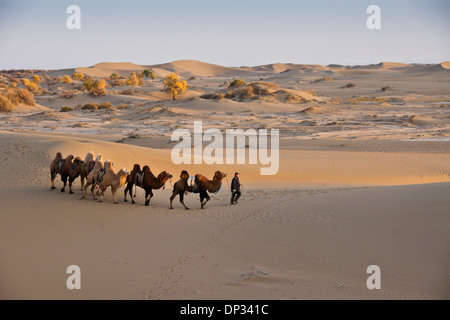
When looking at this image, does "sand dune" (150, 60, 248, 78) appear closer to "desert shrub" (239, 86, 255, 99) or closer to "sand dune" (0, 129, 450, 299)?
"desert shrub" (239, 86, 255, 99)

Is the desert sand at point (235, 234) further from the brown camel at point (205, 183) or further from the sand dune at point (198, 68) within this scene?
the sand dune at point (198, 68)

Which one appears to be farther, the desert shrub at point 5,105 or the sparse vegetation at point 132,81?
the sparse vegetation at point 132,81

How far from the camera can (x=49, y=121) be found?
126 feet

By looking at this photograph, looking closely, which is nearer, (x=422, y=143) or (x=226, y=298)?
(x=226, y=298)

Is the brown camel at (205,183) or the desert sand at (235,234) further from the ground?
the brown camel at (205,183)

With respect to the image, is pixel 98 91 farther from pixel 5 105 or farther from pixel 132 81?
pixel 5 105

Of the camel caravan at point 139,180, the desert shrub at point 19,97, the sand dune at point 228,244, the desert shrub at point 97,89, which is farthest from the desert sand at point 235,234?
the desert shrub at point 97,89

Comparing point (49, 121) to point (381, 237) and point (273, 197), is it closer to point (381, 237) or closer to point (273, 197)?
point (273, 197)

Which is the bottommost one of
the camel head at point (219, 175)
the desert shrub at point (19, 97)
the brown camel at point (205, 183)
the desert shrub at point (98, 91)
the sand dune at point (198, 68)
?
the brown camel at point (205, 183)
